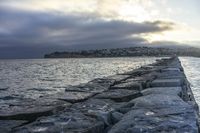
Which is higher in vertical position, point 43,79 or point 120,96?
point 120,96

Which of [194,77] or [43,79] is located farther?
[43,79]

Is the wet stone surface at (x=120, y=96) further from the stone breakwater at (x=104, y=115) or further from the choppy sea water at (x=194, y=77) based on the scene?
the choppy sea water at (x=194, y=77)

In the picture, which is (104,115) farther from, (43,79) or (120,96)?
(43,79)

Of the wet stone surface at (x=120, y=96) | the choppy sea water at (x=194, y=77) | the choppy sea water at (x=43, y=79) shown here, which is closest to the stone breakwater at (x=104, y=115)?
the wet stone surface at (x=120, y=96)

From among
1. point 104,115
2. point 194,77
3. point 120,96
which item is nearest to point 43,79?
point 194,77

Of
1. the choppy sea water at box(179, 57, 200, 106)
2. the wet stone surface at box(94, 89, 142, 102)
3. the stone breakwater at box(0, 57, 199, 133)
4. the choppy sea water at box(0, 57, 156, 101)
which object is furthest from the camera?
the choppy sea water at box(0, 57, 156, 101)

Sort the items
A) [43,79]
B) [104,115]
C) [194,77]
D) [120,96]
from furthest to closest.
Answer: [43,79]
[194,77]
[120,96]
[104,115]

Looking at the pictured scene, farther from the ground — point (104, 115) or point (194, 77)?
point (104, 115)

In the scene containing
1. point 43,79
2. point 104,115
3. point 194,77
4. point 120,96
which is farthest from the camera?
point 43,79

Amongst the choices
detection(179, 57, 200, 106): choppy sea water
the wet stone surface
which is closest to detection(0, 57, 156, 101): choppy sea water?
detection(179, 57, 200, 106): choppy sea water

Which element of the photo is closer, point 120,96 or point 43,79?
point 120,96

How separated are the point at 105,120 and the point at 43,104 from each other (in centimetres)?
110

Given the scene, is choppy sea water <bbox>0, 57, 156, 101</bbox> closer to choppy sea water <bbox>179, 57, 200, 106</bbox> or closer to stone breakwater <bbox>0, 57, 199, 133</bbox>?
choppy sea water <bbox>179, 57, 200, 106</bbox>

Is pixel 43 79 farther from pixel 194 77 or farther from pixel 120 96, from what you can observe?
pixel 120 96
